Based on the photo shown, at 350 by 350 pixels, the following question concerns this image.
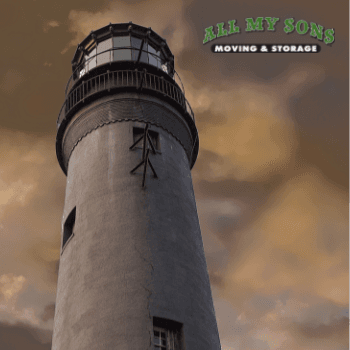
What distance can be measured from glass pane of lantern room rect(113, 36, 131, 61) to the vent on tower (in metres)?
16.8

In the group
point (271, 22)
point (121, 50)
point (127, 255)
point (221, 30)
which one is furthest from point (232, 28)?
point (127, 255)

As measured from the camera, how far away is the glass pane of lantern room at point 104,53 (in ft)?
91.7

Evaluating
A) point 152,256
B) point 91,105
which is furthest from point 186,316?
point 91,105

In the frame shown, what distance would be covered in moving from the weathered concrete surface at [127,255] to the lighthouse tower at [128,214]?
46mm

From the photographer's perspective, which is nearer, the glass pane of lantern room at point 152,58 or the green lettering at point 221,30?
the glass pane of lantern room at point 152,58

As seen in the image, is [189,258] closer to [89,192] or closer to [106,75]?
[89,192]

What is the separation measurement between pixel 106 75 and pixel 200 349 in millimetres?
16003

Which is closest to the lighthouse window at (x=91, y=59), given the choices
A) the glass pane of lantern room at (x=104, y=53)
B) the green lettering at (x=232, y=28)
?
the glass pane of lantern room at (x=104, y=53)

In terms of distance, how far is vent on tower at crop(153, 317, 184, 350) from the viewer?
1584 cm

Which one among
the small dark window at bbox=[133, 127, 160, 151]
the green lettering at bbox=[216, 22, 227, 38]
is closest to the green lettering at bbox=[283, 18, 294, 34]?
the green lettering at bbox=[216, 22, 227, 38]

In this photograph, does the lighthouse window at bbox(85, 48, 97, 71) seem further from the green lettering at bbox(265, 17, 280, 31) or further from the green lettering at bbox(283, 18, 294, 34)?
the green lettering at bbox(283, 18, 294, 34)

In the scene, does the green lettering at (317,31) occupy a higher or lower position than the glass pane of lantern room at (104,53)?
higher

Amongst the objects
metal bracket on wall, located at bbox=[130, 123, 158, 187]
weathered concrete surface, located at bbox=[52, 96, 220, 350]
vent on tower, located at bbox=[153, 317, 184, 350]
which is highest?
metal bracket on wall, located at bbox=[130, 123, 158, 187]

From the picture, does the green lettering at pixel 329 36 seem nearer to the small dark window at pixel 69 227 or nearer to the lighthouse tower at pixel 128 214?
the lighthouse tower at pixel 128 214
